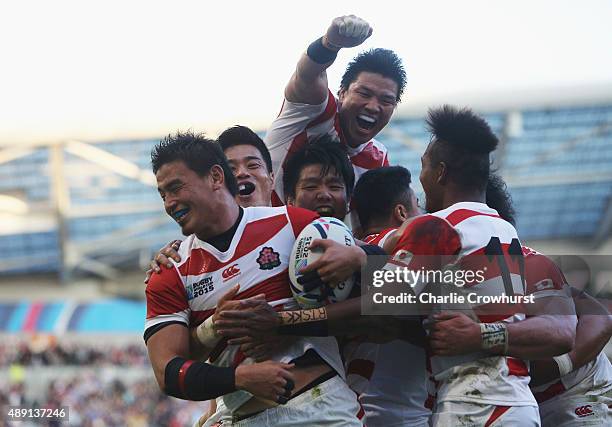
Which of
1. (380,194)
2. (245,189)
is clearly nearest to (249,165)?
(245,189)

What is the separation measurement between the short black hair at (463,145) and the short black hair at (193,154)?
3.56 feet

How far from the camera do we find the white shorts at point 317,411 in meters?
4.32

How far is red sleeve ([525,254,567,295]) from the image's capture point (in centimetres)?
488

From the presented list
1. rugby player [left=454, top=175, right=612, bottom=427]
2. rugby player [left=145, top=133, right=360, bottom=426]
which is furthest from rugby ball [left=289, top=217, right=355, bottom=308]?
rugby player [left=454, top=175, right=612, bottom=427]

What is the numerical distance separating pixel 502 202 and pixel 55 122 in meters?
21.4

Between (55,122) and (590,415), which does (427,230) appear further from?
(55,122)

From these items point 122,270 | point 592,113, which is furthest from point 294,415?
point 122,270

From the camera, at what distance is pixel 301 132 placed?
6422mm

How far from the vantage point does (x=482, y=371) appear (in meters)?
4.52


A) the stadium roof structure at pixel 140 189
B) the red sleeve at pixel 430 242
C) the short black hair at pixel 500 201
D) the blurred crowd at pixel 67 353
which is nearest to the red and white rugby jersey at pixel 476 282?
the red sleeve at pixel 430 242

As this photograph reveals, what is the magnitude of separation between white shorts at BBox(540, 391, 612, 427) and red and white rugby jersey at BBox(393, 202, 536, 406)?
91 cm

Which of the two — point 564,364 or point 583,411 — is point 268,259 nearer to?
point 564,364

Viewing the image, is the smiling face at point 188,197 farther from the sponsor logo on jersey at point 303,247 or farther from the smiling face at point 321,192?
the smiling face at point 321,192

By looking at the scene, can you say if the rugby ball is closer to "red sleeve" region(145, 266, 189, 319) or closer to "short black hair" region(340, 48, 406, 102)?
"red sleeve" region(145, 266, 189, 319)
